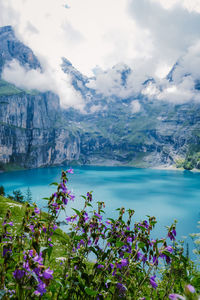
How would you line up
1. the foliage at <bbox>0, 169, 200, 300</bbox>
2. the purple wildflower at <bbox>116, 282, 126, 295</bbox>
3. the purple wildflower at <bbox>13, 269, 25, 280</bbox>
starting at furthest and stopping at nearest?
the purple wildflower at <bbox>116, 282, 126, 295</bbox>
the foliage at <bbox>0, 169, 200, 300</bbox>
the purple wildflower at <bbox>13, 269, 25, 280</bbox>

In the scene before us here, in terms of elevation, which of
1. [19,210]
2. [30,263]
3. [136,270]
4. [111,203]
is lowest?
[111,203]

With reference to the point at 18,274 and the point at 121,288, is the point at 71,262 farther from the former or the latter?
the point at 18,274

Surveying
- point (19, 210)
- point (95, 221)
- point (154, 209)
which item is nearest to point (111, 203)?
point (154, 209)

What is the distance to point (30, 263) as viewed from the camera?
1976 millimetres

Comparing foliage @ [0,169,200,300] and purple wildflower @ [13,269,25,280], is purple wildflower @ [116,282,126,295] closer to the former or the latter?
foliage @ [0,169,200,300]

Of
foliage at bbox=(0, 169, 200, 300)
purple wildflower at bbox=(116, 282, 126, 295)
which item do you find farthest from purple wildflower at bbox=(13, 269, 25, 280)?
purple wildflower at bbox=(116, 282, 126, 295)

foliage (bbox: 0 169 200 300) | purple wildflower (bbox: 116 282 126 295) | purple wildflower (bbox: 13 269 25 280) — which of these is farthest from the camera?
purple wildflower (bbox: 116 282 126 295)

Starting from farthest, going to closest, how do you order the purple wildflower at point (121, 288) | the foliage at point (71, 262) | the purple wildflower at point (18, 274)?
1. the purple wildflower at point (121, 288)
2. the foliage at point (71, 262)
3. the purple wildflower at point (18, 274)

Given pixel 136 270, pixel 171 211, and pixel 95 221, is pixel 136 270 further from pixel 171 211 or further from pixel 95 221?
pixel 171 211

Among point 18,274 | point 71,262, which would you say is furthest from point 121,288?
point 18,274

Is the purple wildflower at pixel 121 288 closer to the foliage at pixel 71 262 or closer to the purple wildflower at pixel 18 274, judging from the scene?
the foliage at pixel 71 262

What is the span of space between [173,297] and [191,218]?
60449 mm

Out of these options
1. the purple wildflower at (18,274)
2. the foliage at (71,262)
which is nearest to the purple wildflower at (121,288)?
the foliage at (71,262)

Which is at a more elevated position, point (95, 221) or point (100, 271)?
point (95, 221)
